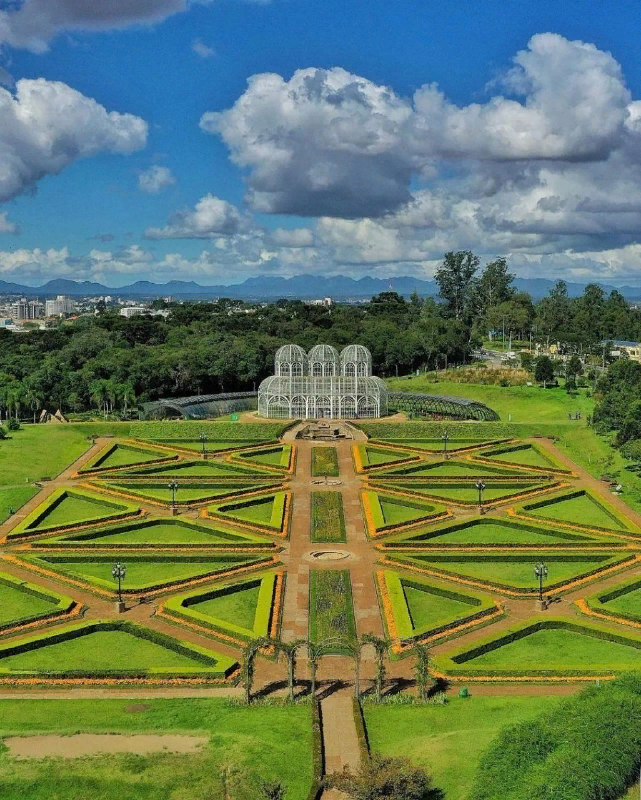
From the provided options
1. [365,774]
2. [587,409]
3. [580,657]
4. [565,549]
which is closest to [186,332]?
[587,409]

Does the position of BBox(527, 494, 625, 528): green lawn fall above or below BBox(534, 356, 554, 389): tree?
below

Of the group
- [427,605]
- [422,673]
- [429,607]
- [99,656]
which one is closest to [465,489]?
[427,605]

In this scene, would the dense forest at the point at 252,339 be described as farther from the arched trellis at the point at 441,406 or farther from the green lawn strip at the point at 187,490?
the green lawn strip at the point at 187,490

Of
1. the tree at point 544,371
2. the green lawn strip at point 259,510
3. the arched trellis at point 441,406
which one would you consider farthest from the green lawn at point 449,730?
the tree at point 544,371

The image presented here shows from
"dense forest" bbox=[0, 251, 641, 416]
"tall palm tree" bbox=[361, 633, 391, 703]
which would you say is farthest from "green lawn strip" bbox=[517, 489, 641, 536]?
"dense forest" bbox=[0, 251, 641, 416]

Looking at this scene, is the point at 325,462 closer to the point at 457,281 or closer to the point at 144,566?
the point at 144,566

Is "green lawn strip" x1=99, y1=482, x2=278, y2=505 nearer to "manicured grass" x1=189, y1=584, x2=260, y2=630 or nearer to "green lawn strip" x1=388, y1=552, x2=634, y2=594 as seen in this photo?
"manicured grass" x1=189, y1=584, x2=260, y2=630
